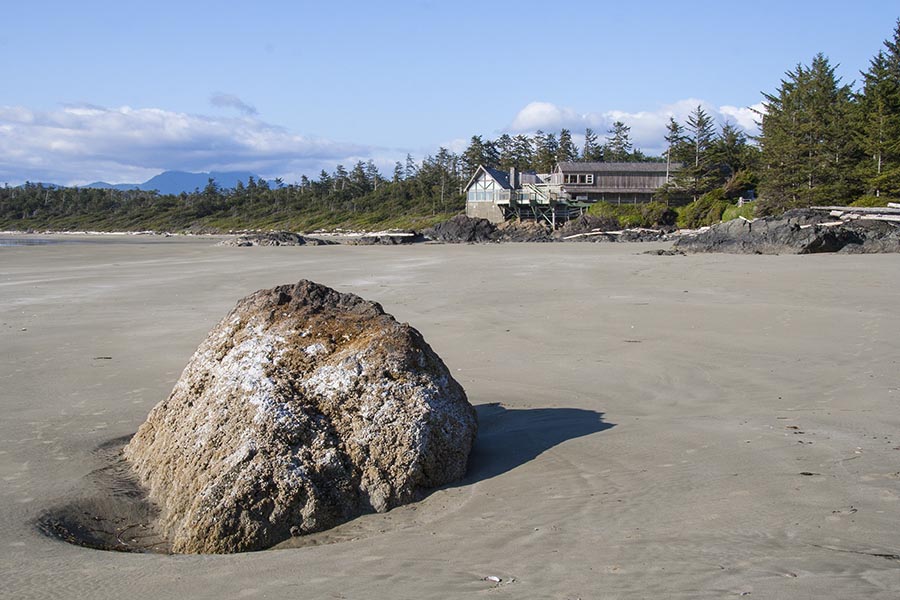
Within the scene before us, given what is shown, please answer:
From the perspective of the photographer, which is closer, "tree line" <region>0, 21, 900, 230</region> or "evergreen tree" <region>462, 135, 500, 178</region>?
"tree line" <region>0, 21, 900, 230</region>

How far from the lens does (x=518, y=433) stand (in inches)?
234

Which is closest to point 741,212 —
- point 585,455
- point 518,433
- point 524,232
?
point 524,232

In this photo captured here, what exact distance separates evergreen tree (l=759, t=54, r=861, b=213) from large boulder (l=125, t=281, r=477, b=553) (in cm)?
4138

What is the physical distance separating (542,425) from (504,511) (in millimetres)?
1822

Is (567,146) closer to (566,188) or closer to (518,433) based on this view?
(566,188)

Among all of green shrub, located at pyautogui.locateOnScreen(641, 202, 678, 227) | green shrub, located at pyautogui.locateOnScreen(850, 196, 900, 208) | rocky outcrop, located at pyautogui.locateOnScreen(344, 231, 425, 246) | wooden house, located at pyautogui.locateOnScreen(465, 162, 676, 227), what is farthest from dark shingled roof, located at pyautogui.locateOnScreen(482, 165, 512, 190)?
green shrub, located at pyautogui.locateOnScreen(850, 196, 900, 208)

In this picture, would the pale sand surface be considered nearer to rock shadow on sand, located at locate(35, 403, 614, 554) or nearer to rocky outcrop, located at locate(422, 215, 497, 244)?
rock shadow on sand, located at locate(35, 403, 614, 554)

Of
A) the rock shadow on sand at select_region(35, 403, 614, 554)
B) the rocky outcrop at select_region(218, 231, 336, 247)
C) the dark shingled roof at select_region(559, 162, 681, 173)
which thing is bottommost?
the rock shadow on sand at select_region(35, 403, 614, 554)

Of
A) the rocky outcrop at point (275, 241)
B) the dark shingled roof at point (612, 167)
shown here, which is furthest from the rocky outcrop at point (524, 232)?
the rocky outcrop at point (275, 241)

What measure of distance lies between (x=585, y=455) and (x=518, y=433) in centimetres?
78

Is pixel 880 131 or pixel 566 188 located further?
pixel 566 188

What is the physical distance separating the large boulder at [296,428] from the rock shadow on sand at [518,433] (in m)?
0.22

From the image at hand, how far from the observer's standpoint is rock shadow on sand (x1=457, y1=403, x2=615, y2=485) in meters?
5.29

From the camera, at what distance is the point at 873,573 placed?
10.8 ft
